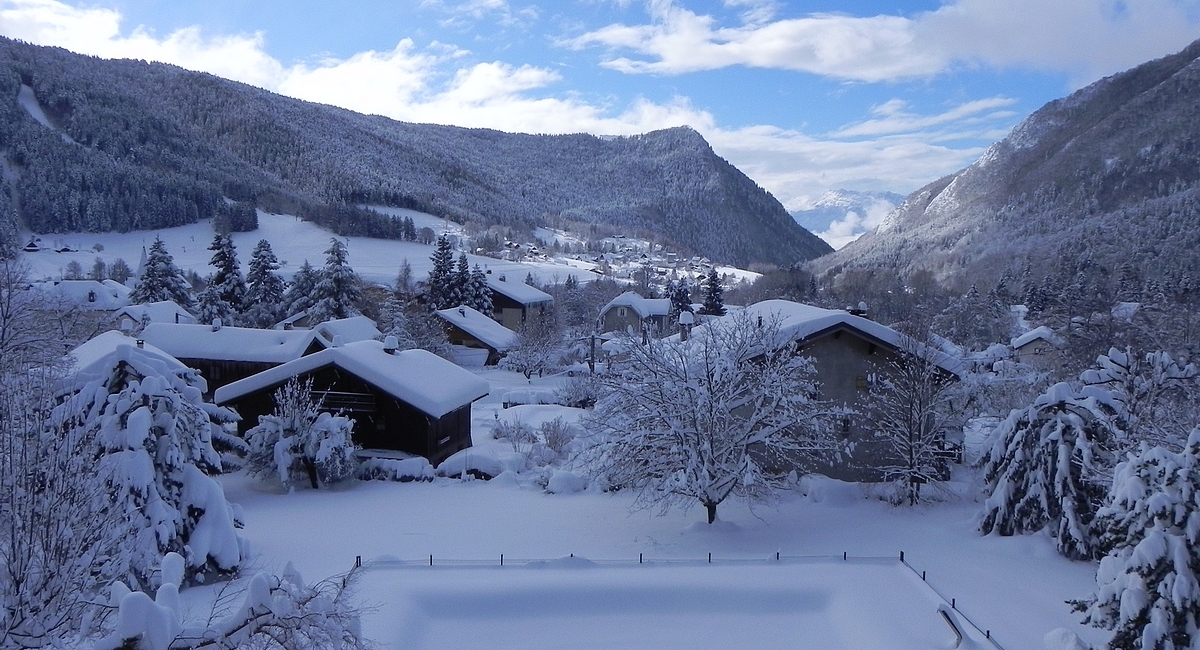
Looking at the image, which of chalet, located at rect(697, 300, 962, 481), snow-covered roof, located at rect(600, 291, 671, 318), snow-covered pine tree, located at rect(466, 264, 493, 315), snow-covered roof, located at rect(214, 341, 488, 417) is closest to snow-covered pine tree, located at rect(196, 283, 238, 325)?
snow-covered pine tree, located at rect(466, 264, 493, 315)

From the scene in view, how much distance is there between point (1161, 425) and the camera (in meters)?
14.4

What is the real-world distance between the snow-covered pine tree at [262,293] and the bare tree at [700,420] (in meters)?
43.5

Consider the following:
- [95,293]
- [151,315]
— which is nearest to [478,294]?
[151,315]

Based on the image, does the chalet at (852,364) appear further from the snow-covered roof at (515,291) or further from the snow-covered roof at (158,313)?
the snow-covered roof at (515,291)

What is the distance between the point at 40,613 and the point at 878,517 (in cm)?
1722

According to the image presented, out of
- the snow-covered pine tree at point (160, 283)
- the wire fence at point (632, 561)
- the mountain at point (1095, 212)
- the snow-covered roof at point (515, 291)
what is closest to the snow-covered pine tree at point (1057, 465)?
the wire fence at point (632, 561)

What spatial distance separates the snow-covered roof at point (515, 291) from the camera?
75062mm

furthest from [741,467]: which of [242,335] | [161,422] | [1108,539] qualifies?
[242,335]

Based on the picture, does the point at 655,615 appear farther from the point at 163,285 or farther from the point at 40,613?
the point at 163,285

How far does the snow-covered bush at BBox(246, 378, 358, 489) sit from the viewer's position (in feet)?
69.2

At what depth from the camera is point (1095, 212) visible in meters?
148

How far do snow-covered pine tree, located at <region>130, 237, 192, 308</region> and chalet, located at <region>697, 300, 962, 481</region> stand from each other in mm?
48159

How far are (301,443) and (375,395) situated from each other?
4.05 metres

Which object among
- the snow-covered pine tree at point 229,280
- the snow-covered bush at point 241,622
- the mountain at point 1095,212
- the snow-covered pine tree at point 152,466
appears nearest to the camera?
the snow-covered bush at point 241,622
